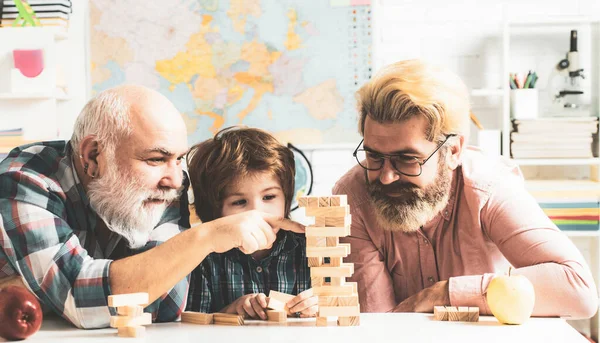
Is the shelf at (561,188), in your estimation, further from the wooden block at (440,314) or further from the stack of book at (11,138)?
the stack of book at (11,138)

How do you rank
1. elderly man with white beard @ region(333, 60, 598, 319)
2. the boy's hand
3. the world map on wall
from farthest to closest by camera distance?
the world map on wall → elderly man with white beard @ region(333, 60, 598, 319) → the boy's hand

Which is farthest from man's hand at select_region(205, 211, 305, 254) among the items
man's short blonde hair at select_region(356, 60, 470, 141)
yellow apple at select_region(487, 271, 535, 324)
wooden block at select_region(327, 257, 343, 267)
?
man's short blonde hair at select_region(356, 60, 470, 141)

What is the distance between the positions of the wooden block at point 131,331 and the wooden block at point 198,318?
19 centimetres

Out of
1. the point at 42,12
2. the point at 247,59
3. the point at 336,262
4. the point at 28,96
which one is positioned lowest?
the point at 336,262

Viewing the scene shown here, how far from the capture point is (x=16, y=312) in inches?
72.6

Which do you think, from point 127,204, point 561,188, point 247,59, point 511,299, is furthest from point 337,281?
point 247,59

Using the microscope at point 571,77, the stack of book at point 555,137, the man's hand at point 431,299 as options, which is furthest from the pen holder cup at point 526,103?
the man's hand at point 431,299

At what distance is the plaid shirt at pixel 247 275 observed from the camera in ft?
8.64

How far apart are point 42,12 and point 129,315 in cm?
304

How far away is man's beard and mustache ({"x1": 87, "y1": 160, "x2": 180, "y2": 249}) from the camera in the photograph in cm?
233

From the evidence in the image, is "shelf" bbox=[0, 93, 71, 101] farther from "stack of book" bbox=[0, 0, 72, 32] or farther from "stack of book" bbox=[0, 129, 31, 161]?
"stack of book" bbox=[0, 0, 72, 32]

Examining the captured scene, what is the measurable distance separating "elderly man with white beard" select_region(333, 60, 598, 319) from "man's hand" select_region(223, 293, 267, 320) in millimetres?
433

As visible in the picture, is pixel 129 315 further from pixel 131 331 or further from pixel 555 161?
pixel 555 161

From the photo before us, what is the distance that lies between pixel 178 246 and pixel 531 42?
3.28 m
